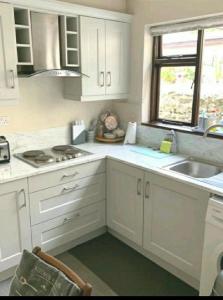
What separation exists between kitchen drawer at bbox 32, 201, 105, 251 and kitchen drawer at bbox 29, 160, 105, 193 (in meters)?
0.33

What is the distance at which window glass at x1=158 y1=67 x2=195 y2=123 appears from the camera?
107 inches

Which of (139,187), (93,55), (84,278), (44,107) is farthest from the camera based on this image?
(44,107)

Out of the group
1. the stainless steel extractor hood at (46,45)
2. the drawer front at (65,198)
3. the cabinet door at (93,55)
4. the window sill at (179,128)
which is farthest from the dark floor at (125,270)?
the stainless steel extractor hood at (46,45)

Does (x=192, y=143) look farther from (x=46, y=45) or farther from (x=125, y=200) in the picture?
(x=46, y=45)

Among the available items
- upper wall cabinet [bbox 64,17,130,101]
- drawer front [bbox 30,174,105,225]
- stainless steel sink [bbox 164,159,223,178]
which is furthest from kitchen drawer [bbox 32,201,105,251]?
upper wall cabinet [bbox 64,17,130,101]

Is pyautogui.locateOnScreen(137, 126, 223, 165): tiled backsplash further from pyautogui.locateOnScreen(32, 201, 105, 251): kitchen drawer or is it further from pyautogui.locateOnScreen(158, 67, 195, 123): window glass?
pyautogui.locateOnScreen(32, 201, 105, 251): kitchen drawer

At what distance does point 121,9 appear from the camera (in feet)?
9.55

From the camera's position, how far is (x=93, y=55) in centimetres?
264

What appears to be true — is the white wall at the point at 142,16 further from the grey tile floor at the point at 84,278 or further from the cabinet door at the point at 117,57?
the grey tile floor at the point at 84,278

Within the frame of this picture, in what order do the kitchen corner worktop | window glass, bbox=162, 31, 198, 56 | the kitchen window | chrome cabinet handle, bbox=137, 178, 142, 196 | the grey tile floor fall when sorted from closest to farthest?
the kitchen corner worktop < the grey tile floor < chrome cabinet handle, bbox=137, 178, 142, 196 < the kitchen window < window glass, bbox=162, 31, 198, 56

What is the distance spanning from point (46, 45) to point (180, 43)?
127cm

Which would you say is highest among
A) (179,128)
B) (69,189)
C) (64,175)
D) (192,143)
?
(179,128)

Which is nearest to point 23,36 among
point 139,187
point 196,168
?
point 139,187

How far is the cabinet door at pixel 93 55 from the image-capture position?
2551mm
